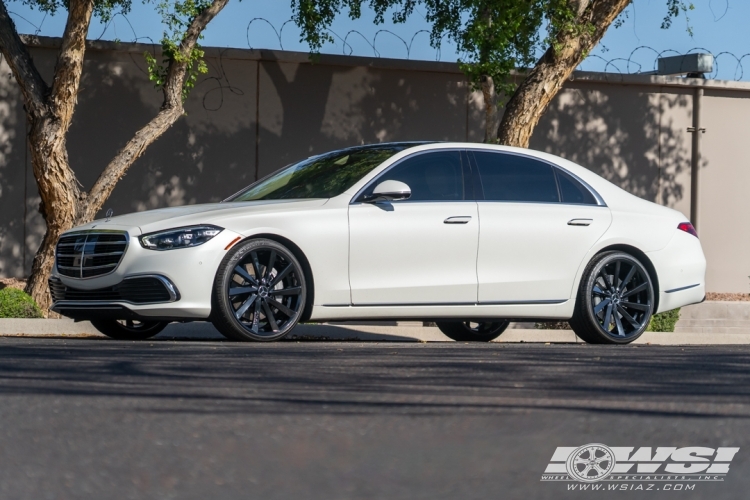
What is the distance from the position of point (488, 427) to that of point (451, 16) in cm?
1246

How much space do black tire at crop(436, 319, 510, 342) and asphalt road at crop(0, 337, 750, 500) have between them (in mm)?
4310

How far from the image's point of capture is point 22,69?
42.1 feet

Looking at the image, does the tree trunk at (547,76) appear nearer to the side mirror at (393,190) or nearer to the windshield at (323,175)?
the windshield at (323,175)

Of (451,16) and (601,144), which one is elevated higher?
(451,16)

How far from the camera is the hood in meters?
8.27

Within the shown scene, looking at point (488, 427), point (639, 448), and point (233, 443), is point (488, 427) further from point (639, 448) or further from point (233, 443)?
point (233, 443)

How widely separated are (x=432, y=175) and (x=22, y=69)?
5.72 m

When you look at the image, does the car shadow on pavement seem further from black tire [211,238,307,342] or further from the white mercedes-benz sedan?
the white mercedes-benz sedan

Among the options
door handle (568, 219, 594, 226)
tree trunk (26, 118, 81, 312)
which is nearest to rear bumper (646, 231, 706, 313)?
door handle (568, 219, 594, 226)

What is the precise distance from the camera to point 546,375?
570cm

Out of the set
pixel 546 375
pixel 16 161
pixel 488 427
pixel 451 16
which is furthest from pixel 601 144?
pixel 488 427

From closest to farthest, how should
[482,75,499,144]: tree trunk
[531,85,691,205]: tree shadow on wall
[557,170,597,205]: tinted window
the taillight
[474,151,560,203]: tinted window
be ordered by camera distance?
[474,151,560,203]: tinted window
[557,170,597,205]: tinted window
the taillight
[482,75,499,144]: tree trunk
[531,85,691,205]: tree shadow on wall

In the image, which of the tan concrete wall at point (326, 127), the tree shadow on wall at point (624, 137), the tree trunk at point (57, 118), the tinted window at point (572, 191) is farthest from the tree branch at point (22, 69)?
the tree shadow on wall at point (624, 137)

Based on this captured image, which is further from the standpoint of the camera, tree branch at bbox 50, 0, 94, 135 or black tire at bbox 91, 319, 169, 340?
tree branch at bbox 50, 0, 94, 135
